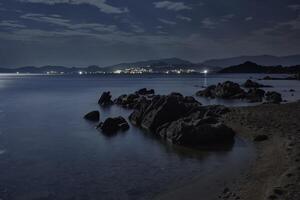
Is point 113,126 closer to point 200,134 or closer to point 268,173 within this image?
point 200,134

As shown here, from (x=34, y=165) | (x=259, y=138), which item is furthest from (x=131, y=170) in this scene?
(x=259, y=138)

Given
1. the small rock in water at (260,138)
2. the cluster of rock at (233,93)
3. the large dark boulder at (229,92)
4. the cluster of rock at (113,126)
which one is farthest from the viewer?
the large dark boulder at (229,92)

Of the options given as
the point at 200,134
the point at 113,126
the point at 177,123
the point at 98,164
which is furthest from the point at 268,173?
the point at 113,126

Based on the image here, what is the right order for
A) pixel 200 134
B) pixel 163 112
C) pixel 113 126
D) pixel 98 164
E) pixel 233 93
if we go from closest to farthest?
1. pixel 98 164
2. pixel 200 134
3. pixel 163 112
4. pixel 113 126
5. pixel 233 93

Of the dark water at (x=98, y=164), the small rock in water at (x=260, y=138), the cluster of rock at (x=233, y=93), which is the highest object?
the cluster of rock at (x=233, y=93)

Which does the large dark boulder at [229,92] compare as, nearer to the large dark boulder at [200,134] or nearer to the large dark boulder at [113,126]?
the large dark boulder at [113,126]

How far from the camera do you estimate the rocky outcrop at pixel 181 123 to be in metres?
29.7

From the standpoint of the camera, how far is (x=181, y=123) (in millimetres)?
31328

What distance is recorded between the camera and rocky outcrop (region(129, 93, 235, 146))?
1169 inches

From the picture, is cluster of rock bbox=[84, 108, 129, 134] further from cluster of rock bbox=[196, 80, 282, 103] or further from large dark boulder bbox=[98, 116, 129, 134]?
cluster of rock bbox=[196, 80, 282, 103]

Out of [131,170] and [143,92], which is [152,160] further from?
[143,92]

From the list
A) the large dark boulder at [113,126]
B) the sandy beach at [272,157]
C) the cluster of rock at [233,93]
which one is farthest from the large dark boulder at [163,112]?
the cluster of rock at [233,93]

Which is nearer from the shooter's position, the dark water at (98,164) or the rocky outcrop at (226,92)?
the dark water at (98,164)

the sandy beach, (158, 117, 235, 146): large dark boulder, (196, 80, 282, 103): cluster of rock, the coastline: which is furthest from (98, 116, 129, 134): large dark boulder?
(196, 80, 282, 103): cluster of rock
